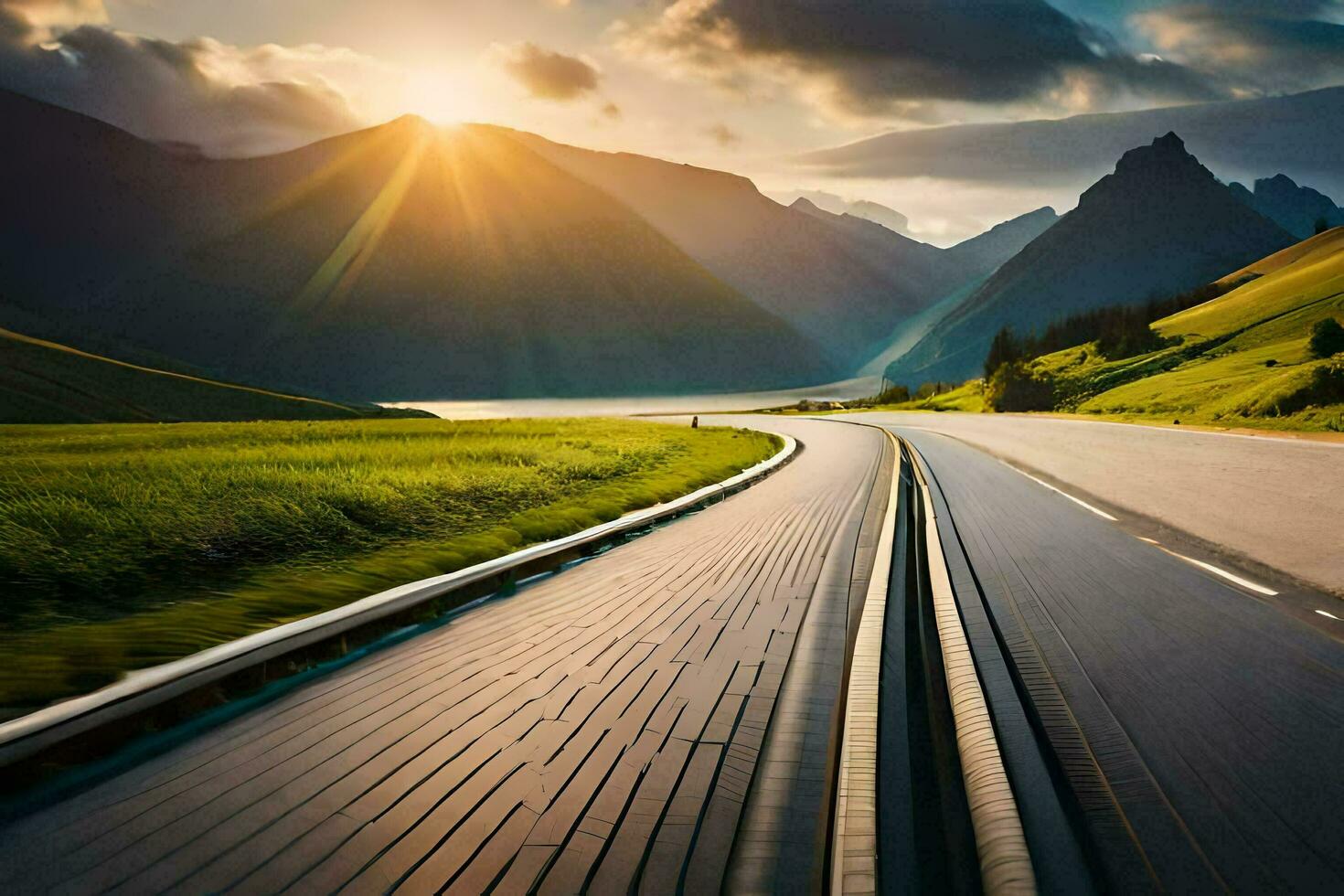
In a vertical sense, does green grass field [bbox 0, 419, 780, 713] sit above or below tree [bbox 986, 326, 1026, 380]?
below

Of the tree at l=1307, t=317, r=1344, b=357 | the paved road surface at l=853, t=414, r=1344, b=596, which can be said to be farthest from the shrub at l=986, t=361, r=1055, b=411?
the paved road surface at l=853, t=414, r=1344, b=596

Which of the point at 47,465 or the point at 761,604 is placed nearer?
the point at 761,604

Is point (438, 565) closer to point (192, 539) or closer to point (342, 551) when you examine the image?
point (342, 551)

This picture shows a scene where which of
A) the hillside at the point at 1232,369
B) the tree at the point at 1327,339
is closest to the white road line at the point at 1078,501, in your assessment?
the hillside at the point at 1232,369

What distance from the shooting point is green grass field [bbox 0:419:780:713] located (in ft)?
17.8

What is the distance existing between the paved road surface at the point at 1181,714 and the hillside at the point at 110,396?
195 feet

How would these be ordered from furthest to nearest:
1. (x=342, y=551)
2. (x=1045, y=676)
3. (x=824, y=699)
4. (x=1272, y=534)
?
(x=1272, y=534)
(x=342, y=551)
(x=1045, y=676)
(x=824, y=699)

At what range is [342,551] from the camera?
28.9ft

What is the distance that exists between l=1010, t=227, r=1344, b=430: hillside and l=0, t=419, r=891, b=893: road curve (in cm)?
3323

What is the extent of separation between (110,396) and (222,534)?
70496 mm

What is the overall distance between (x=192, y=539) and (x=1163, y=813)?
880cm

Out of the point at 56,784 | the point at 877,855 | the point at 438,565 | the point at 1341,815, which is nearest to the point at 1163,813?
the point at 1341,815

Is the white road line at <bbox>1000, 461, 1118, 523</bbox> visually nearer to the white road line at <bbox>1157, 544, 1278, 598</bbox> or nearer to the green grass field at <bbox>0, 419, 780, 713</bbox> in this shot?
the white road line at <bbox>1157, 544, 1278, 598</bbox>

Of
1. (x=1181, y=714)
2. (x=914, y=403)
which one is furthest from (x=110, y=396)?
(x=914, y=403)
